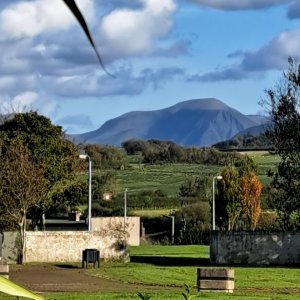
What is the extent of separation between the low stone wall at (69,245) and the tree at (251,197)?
27.7m

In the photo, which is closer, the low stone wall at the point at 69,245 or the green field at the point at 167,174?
the low stone wall at the point at 69,245

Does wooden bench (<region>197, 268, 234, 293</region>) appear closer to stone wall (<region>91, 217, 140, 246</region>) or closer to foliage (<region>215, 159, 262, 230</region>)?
stone wall (<region>91, 217, 140, 246</region>)

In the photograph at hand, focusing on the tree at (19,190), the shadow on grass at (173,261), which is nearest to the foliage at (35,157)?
the tree at (19,190)

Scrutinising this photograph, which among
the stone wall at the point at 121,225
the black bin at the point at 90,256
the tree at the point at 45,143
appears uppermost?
the tree at the point at 45,143

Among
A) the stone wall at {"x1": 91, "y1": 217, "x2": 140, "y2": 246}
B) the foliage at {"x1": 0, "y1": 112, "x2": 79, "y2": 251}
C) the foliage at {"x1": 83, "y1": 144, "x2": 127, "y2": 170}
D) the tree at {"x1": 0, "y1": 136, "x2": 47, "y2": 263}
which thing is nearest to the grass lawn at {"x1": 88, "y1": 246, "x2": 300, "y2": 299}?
the tree at {"x1": 0, "y1": 136, "x2": 47, "y2": 263}

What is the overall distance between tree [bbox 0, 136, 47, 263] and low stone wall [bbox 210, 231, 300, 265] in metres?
8.84

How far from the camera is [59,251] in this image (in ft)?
147

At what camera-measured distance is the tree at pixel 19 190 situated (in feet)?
145

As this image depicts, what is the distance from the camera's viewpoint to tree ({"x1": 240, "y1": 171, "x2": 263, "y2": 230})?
72.4 meters

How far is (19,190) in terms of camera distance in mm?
44469

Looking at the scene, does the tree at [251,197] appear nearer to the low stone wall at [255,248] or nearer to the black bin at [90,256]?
the low stone wall at [255,248]

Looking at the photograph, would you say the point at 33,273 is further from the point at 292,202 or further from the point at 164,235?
the point at 164,235

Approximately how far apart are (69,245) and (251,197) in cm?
2973

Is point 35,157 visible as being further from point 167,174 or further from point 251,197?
point 167,174
